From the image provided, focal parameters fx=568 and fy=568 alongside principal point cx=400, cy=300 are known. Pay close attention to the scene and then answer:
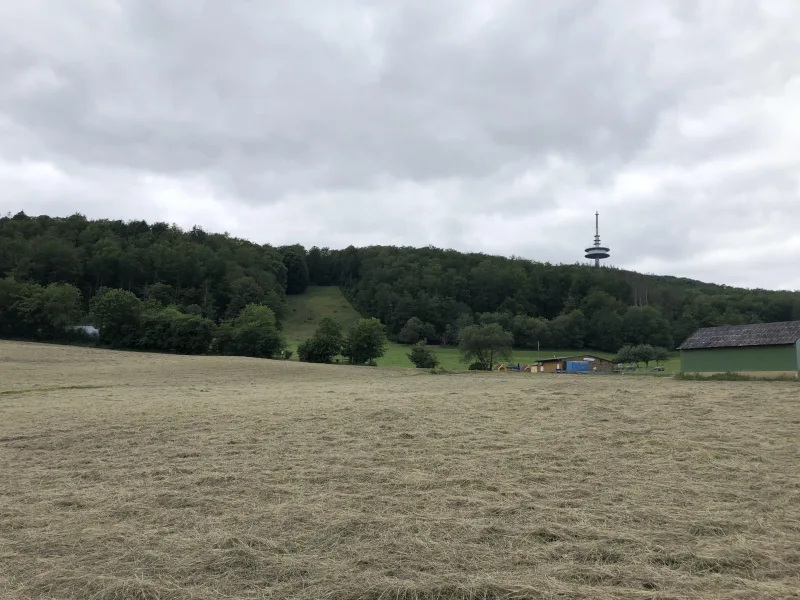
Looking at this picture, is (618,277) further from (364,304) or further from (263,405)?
(263,405)

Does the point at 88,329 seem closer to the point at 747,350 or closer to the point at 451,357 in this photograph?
the point at 451,357

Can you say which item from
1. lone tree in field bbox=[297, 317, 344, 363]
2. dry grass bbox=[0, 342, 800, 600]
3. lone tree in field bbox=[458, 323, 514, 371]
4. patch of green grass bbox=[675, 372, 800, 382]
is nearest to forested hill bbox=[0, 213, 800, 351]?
lone tree in field bbox=[297, 317, 344, 363]

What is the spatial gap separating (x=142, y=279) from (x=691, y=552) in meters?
92.2

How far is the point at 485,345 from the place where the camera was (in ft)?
206

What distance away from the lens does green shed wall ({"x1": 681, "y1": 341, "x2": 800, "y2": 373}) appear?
33.2 m

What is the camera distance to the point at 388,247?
13450 cm

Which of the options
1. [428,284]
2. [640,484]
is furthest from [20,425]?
[428,284]

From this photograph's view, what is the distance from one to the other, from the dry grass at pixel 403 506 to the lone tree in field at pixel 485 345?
48072mm

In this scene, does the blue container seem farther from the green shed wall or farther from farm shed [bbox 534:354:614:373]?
the green shed wall

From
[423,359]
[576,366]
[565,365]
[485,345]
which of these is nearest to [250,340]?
[423,359]

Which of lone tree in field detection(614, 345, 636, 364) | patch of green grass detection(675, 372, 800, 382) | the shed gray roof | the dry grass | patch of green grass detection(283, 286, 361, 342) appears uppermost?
patch of green grass detection(283, 286, 361, 342)

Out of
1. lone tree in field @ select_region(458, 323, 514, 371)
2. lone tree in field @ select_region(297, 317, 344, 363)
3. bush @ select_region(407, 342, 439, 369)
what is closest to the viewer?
bush @ select_region(407, 342, 439, 369)

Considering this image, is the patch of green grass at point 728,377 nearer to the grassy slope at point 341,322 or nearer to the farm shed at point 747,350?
the farm shed at point 747,350

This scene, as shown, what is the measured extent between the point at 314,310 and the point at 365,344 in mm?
57968
